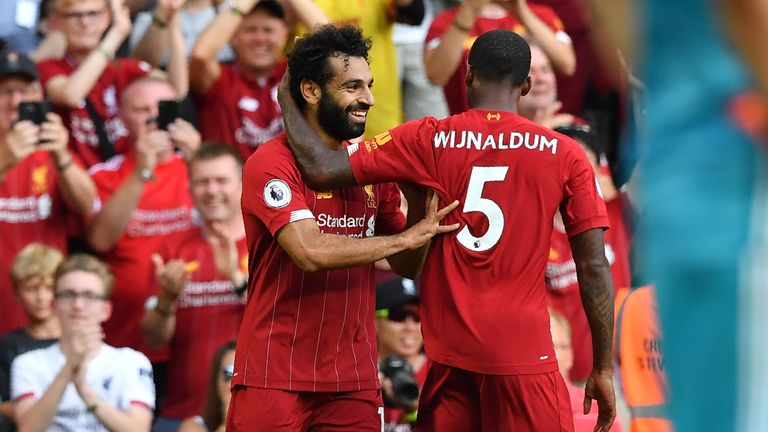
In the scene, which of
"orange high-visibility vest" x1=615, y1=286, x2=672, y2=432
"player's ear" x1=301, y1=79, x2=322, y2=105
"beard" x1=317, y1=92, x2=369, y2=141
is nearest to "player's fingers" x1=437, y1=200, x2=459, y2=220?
"beard" x1=317, y1=92, x2=369, y2=141

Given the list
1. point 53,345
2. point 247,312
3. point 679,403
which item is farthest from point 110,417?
point 679,403

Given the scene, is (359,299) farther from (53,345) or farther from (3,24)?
(3,24)

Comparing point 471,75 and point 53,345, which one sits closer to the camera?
point 471,75

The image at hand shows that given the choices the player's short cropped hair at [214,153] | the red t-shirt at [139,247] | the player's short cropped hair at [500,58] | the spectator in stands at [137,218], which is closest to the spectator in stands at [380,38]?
the player's short cropped hair at [214,153]

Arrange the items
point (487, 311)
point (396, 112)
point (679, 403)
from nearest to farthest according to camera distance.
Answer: point (679, 403)
point (487, 311)
point (396, 112)

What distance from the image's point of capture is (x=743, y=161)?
6.76 feet

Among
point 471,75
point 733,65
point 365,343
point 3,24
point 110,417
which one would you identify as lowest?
point 110,417

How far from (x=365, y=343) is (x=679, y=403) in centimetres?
294

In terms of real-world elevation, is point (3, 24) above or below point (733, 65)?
above

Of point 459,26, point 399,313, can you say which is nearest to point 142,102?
point 459,26

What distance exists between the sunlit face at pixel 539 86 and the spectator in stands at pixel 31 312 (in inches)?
112

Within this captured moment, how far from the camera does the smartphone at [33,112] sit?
743 centimetres


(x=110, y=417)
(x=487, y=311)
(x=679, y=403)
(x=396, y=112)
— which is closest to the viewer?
(x=679, y=403)

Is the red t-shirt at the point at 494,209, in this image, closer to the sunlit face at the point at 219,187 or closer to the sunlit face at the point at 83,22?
the sunlit face at the point at 219,187
